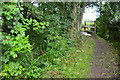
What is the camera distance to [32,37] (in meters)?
4.29

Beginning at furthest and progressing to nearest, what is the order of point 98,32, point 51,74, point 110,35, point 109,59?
1. point 98,32
2. point 110,35
3. point 109,59
4. point 51,74

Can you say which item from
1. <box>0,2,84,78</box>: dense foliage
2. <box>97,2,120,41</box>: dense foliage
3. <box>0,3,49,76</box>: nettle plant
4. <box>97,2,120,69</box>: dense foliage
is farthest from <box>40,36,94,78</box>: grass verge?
<box>97,2,120,41</box>: dense foliage

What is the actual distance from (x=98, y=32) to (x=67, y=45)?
6039mm

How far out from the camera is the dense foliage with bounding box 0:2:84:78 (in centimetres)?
208

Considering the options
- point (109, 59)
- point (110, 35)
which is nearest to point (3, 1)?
point (109, 59)

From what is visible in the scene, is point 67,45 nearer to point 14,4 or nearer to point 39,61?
point 39,61

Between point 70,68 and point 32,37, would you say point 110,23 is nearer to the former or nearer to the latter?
point 70,68

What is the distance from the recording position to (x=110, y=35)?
8984 millimetres

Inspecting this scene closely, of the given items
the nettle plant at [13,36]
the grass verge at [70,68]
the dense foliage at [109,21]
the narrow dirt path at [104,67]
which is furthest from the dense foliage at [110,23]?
the nettle plant at [13,36]

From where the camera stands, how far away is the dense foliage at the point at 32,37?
2084mm

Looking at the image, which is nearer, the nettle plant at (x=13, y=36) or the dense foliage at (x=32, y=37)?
the nettle plant at (x=13, y=36)

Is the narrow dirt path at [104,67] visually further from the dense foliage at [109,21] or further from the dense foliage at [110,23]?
the dense foliage at [109,21]

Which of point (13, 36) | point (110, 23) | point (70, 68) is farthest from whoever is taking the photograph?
point (110, 23)

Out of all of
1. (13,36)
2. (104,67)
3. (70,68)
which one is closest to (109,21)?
(104,67)
